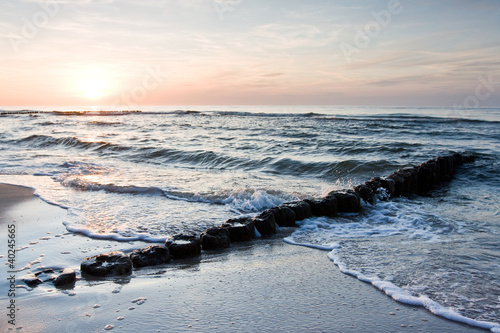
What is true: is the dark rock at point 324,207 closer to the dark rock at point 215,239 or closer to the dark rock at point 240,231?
the dark rock at point 240,231

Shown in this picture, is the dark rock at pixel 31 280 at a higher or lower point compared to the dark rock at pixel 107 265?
lower

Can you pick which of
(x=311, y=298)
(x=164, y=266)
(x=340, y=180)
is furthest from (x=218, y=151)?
(x=311, y=298)

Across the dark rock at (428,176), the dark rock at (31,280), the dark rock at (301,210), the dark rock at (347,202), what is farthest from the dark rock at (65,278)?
the dark rock at (428,176)

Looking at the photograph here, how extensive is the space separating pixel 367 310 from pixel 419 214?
4.25 metres

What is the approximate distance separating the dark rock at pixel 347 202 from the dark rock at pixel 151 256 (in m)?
3.61

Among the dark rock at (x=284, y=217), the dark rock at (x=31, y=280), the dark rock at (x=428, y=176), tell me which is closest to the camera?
the dark rock at (x=31, y=280)

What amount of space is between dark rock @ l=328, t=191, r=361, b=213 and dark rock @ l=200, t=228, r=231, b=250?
8.74ft

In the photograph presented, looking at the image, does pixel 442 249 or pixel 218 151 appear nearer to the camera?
pixel 442 249

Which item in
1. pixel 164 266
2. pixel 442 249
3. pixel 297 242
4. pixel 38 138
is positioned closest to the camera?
pixel 164 266

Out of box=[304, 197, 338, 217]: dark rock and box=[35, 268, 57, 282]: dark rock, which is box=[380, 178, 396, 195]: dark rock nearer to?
box=[304, 197, 338, 217]: dark rock

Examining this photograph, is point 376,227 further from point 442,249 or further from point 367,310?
point 367,310

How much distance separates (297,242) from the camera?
5.36m

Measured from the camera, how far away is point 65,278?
152 inches

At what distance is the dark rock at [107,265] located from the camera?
4109mm
